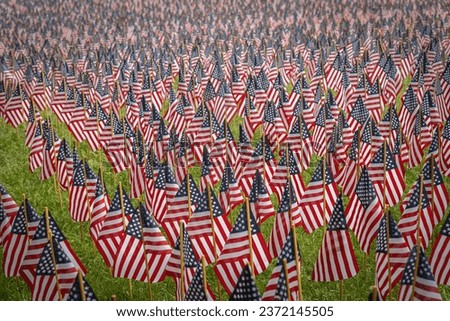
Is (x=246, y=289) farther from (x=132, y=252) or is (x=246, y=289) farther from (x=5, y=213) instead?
(x=5, y=213)

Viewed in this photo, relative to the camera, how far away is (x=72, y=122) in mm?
18375

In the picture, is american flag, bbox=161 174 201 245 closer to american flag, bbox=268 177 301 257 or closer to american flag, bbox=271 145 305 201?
american flag, bbox=268 177 301 257

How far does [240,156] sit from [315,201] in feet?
9.28

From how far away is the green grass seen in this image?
11.4 m

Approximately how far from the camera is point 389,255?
9.72 metres

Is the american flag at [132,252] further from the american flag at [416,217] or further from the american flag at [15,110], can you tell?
the american flag at [15,110]

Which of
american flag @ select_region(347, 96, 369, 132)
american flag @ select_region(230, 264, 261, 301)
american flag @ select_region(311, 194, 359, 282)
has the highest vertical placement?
american flag @ select_region(230, 264, 261, 301)

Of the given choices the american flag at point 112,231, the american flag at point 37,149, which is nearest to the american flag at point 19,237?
the american flag at point 112,231

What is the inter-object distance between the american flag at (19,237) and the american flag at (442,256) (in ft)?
20.0

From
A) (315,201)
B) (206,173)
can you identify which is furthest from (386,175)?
(206,173)

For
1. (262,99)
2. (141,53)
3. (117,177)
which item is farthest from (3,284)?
(141,53)

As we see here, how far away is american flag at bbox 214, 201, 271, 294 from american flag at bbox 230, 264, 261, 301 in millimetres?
1432

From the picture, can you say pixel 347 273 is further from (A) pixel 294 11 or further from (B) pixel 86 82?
(A) pixel 294 11

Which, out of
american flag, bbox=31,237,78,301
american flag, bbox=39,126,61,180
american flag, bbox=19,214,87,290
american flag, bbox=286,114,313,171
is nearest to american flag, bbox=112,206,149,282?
american flag, bbox=19,214,87,290
